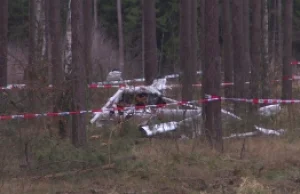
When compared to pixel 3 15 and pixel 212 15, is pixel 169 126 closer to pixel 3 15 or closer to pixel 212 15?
pixel 212 15

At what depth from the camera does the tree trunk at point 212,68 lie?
Answer: 15.0 metres

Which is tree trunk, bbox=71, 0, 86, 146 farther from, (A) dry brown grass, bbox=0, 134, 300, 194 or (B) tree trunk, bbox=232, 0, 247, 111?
(B) tree trunk, bbox=232, 0, 247, 111

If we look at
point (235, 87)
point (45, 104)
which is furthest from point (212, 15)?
point (235, 87)

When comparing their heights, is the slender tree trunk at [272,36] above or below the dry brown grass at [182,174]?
above

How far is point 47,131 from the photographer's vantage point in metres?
14.6

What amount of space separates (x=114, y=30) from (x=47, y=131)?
4145cm

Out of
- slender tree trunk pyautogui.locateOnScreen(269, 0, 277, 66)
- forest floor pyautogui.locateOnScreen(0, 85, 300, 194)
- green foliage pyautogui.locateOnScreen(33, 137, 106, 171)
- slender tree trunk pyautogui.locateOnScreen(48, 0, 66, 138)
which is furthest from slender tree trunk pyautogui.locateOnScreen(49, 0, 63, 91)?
slender tree trunk pyautogui.locateOnScreen(269, 0, 277, 66)

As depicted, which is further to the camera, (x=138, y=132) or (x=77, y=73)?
(x=138, y=132)

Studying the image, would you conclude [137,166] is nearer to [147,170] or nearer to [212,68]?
[147,170]

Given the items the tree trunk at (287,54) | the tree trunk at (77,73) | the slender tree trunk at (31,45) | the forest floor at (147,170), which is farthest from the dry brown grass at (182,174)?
the tree trunk at (287,54)

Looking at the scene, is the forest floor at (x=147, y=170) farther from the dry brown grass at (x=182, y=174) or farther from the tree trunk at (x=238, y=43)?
the tree trunk at (x=238, y=43)

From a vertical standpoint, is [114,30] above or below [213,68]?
above

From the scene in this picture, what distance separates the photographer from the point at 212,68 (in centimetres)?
1508

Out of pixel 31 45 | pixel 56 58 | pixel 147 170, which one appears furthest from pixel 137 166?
pixel 31 45
